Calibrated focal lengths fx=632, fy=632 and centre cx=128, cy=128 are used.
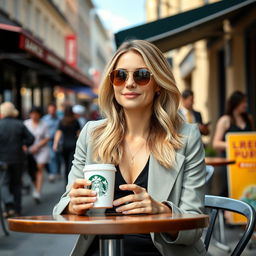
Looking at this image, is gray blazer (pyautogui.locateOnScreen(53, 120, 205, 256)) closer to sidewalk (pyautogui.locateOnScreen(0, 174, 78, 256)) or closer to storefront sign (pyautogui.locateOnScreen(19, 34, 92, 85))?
sidewalk (pyautogui.locateOnScreen(0, 174, 78, 256))

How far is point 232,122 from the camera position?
7.56 m

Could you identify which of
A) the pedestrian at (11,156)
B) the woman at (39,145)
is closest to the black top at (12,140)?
the pedestrian at (11,156)

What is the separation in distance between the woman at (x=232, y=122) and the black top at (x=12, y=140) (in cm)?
292

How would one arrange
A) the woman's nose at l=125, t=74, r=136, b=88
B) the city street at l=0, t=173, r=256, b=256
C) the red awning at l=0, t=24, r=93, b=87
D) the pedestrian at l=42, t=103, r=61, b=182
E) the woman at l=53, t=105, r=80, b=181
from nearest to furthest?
the woman's nose at l=125, t=74, r=136, b=88
the city street at l=0, t=173, r=256, b=256
the woman at l=53, t=105, r=80, b=181
the red awning at l=0, t=24, r=93, b=87
the pedestrian at l=42, t=103, r=61, b=182

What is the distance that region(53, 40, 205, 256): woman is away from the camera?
271 cm

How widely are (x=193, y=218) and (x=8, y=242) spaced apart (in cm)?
521

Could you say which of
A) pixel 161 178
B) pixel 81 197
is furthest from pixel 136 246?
pixel 81 197

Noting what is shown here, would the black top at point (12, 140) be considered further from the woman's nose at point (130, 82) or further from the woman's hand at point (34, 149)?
the woman's nose at point (130, 82)

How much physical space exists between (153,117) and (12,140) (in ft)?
19.7

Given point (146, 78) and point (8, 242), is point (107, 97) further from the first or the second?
point (8, 242)

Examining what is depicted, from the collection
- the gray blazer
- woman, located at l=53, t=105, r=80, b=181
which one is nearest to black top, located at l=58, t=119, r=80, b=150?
woman, located at l=53, t=105, r=80, b=181

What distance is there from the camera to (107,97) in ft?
10.2

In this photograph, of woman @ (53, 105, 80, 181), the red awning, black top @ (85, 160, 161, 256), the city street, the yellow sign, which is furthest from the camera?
the red awning

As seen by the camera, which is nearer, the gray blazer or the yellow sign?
the gray blazer
